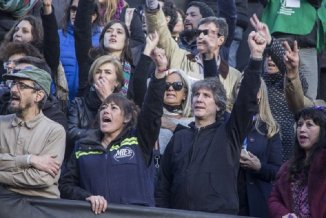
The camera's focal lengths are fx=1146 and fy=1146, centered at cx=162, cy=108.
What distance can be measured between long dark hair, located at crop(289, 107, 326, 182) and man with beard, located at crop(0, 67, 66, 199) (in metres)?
1.72

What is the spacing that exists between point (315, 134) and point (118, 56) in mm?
2387

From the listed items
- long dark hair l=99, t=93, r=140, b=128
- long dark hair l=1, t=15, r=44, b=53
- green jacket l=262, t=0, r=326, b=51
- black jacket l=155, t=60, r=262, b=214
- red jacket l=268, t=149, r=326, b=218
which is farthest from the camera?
green jacket l=262, t=0, r=326, b=51

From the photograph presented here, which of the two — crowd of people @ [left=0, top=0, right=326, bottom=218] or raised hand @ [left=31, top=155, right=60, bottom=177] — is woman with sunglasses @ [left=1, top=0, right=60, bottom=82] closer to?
crowd of people @ [left=0, top=0, right=326, bottom=218]

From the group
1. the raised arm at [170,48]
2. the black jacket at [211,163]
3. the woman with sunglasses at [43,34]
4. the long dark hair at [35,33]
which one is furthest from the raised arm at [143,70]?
the long dark hair at [35,33]

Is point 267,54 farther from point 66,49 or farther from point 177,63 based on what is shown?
point 66,49

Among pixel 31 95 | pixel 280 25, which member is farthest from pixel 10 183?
pixel 280 25

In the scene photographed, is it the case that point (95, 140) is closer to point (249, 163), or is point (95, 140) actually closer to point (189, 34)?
point (249, 163)

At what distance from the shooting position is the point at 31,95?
8.55m

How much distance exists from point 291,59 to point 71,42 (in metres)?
2.62

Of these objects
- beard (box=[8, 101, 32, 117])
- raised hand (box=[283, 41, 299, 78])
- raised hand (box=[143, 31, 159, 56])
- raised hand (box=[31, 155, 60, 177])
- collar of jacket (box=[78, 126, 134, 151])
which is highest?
raised hand (box=[143, 31, 159, 56])

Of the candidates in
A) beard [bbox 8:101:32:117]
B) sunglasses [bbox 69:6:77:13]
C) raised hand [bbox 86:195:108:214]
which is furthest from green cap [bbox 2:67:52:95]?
sunglasses [bbox 69:6:77:13]

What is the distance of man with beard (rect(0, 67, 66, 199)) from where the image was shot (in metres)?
8.16

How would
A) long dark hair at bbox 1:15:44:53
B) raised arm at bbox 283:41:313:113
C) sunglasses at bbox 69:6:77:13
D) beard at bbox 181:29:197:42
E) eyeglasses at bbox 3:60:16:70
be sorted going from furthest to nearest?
1. beard at bbox 181:29:197:42
2. sunglasses at bbox 69:6:77:13
3. long dark hair at bbox 1:15:44:53
4. eyeglasses at bbox 3:60:16:70
5. raised arm at bbox 283:41:313:113

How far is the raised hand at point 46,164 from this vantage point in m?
8.15
